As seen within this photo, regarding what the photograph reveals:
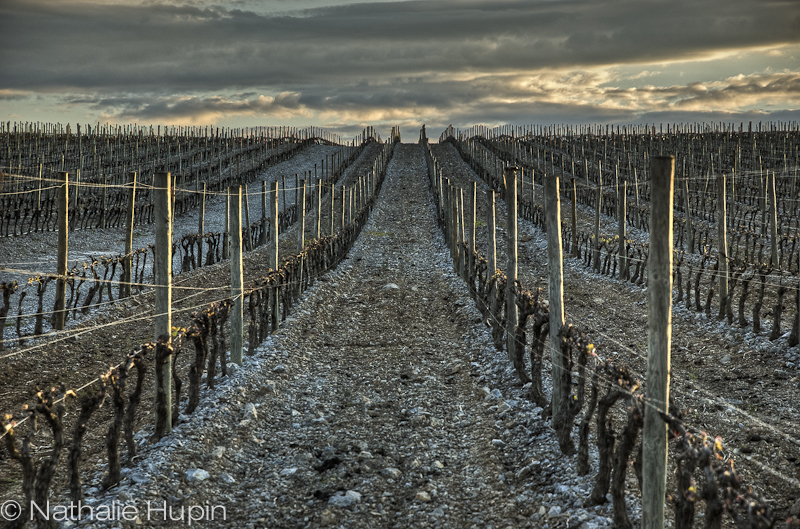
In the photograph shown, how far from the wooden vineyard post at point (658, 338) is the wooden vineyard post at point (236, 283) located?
6.77 meters

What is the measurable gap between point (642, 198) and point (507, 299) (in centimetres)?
3116

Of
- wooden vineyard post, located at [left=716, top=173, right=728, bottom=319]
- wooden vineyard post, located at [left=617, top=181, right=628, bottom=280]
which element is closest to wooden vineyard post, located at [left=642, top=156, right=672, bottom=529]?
wooden vineyard post, located at [left=716, top=173, right=728, bottom=319]

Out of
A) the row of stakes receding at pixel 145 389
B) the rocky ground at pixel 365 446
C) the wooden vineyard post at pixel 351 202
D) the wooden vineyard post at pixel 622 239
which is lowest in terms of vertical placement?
the rocky ground at pixel 365 446

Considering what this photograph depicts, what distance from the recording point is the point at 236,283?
9844mm

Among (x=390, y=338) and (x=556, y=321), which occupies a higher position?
(x=556, y=321)

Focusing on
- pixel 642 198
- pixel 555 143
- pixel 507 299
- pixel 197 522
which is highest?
pixel 555 143

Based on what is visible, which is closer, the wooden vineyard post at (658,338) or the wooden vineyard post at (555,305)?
the wooden vineyard post at (658,338)

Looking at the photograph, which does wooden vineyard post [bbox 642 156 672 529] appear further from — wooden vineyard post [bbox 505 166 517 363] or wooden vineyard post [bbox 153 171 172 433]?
wooden vineyard post [bbox 505 166 517 363]

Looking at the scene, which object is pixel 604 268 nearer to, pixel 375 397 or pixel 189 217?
pixel 375 397

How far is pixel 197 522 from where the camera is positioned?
5.22 meters

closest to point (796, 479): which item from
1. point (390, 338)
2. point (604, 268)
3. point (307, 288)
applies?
point (390, 338)

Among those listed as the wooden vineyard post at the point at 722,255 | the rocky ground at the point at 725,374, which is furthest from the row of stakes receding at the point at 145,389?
the wooden vineyard post at the point at 722,255

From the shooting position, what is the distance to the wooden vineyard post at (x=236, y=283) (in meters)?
9.58

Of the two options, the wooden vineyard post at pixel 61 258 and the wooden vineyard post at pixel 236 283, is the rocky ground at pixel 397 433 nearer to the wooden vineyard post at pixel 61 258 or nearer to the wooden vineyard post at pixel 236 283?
A: the wooden vineyard post at pixel 236 283
